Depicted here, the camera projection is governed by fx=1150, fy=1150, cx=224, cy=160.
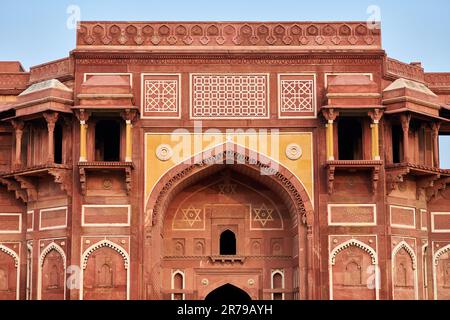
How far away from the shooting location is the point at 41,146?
2808 centimetres

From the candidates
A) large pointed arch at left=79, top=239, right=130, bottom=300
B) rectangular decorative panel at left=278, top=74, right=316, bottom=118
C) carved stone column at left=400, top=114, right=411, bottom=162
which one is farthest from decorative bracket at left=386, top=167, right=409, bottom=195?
large pointed arch at left=79, top=239, right=130, bottom=300

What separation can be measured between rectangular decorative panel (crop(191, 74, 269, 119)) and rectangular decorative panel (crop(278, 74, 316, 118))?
0.36 meters

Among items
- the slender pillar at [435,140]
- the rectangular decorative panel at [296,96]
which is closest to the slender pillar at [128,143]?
the rectangular decorative panel at [296,96]

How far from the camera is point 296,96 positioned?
27734 mm

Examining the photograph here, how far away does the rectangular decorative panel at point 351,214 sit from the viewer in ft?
89.3

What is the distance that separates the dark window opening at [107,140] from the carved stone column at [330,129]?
5.23m

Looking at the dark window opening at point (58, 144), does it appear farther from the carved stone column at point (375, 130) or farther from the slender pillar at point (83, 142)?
the carved stone column at point (375, 130)

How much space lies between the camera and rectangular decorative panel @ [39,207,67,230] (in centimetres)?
2739

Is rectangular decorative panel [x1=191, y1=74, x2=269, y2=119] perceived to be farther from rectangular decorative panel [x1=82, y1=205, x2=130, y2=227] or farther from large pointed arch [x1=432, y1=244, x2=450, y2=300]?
large pointed arch [x1=432, y1=244, x2=450, y2=300]

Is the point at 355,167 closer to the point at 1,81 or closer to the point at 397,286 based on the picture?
the point at 397,286

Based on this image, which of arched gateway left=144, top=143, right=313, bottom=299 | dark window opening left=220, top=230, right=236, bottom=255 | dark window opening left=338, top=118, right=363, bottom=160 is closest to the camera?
dark window opening left=338, top=118, right=363, bottom=160

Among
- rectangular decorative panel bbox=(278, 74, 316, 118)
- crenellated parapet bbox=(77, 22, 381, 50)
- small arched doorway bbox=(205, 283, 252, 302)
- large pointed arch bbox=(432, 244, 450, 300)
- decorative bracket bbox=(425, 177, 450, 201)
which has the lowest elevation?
small arched doorway bbox=(205, 283, 252, 302)

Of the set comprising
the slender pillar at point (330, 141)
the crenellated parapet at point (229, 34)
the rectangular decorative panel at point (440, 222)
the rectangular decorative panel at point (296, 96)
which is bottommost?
the rectangular decorative panel at point (440, 222)
